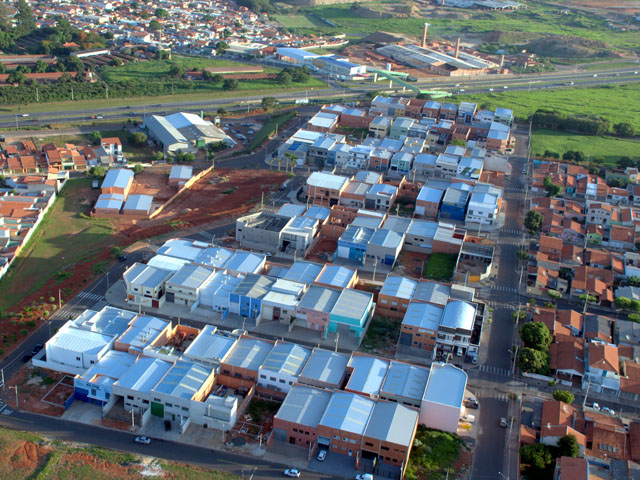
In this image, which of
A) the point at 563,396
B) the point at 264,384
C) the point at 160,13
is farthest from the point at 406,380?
the point at 160,13

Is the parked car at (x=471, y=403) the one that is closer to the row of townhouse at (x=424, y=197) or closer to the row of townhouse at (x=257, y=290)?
the row of townhouse at (x=257, y=290)

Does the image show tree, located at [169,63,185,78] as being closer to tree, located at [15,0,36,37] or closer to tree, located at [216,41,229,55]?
tree, located at [216,41,229,55]

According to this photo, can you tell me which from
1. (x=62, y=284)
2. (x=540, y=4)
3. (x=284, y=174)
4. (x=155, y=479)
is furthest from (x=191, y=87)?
(x=540, y=4)

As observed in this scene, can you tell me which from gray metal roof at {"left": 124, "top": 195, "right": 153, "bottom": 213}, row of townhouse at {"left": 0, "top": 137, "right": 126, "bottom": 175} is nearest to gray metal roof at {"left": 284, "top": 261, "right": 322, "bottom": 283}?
gray metal roof at {"left": 124, "top": 195, "right": 153, "bottom": 213}

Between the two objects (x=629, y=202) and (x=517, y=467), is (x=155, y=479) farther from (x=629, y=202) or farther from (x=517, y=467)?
(x=629, y=202)

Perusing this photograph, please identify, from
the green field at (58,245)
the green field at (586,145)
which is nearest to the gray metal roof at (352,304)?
the green field at (58,245)

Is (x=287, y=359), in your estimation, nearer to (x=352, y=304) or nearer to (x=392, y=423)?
(x=392, y=423)
